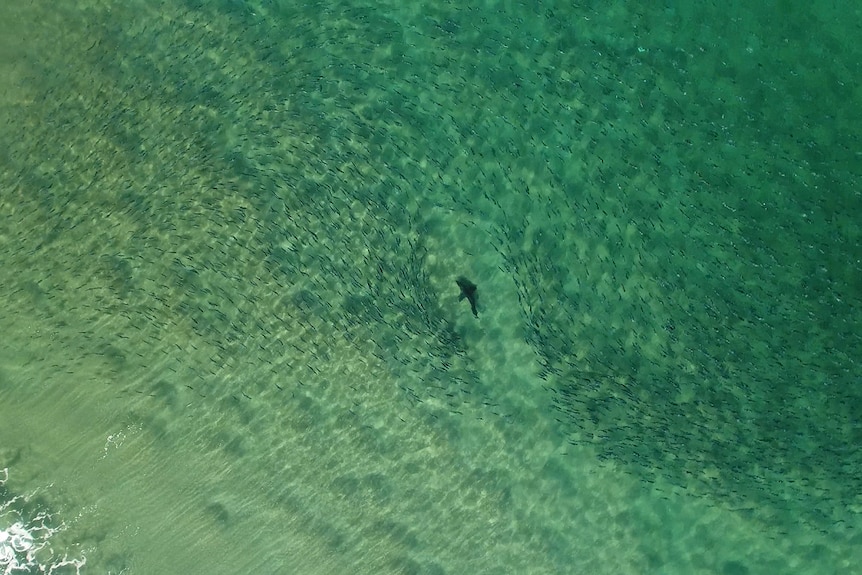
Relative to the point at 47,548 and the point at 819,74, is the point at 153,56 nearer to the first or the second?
the point at 47,548

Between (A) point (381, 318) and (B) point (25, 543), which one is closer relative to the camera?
(A) point (381, 318)

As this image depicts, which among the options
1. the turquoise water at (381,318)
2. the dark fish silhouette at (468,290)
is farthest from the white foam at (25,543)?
the dark fish silhouette at (468,290)

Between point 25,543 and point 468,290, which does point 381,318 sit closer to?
point 468,290

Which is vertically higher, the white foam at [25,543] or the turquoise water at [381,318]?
the turquoise water at [381,318]

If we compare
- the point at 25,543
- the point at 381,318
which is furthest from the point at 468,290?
the point at 25,543

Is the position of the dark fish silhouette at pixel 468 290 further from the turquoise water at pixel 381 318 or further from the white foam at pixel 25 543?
the white foam at pixel 25 543

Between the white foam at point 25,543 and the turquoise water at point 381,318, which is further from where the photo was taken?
the white foam at point 25,543
